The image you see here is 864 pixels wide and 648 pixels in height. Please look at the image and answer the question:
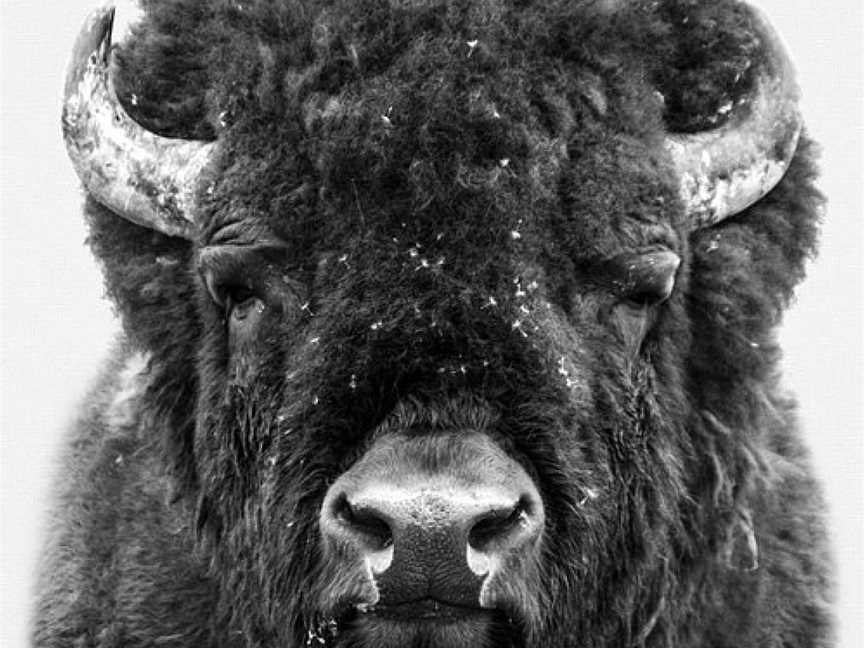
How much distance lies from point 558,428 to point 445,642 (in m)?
0.77

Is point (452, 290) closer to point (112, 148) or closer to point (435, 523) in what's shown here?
point (435, 523)

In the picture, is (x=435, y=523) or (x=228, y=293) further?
(x=228, y=293)

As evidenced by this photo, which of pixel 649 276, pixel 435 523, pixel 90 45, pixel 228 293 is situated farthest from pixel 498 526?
pixel 90 45

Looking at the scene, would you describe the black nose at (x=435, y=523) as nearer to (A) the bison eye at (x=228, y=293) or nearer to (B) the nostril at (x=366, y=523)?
(B) the nostril at (x=366, y=523)

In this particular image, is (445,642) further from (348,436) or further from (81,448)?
(81,448)

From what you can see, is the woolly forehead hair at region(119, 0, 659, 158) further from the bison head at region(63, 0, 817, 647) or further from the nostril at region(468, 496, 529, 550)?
the nostril at region(468, 496, 529, 550)

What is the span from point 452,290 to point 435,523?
84 centimetres

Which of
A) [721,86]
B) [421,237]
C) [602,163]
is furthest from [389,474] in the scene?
[721,86]

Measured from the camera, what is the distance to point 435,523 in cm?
489

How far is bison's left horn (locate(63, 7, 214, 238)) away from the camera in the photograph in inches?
242

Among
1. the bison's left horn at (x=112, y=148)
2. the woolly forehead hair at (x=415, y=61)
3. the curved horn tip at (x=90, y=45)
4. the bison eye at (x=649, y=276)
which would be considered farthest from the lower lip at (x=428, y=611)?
the curved horn tip at (x=90, y=45)

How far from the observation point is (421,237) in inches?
215

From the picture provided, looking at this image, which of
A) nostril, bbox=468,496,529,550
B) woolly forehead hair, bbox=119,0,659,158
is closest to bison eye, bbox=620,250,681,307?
woolly forehead hair, bbox=119,0,659,158

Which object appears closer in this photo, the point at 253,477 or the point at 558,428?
the point at 558,428
